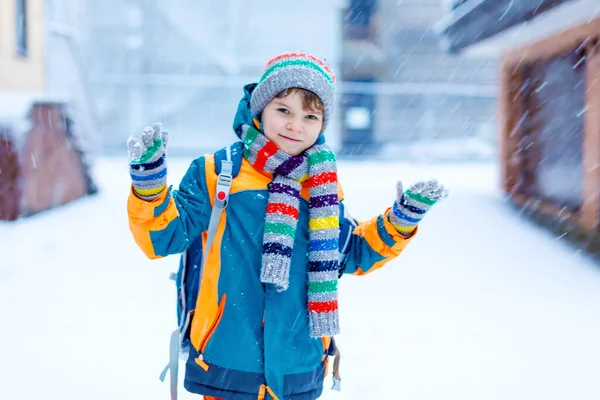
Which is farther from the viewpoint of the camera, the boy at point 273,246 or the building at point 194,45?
the building at point 194,45

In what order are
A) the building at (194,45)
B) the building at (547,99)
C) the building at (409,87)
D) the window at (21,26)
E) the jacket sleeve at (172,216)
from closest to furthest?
the jacket sleeve at (172,216) → the building at (547,99) → the window at (21,26) → the building at (409,87) → the building at (194,45)

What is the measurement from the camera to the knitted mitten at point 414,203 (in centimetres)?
172

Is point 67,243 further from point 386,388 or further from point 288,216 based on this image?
point 288,216

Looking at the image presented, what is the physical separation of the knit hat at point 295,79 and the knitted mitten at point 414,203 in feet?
1.18

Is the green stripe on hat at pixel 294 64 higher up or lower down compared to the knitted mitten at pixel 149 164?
higher up

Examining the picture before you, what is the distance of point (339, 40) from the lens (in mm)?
17047

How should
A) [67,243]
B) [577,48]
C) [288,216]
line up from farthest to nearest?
[577,48], [67,243], [288,216]

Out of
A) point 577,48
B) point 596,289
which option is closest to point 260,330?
point 596,289

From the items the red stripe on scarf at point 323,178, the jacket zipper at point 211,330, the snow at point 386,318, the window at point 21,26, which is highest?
the window at point 21,26

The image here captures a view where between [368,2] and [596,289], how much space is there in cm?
1385

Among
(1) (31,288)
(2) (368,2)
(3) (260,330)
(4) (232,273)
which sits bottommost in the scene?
(1) (31,288)

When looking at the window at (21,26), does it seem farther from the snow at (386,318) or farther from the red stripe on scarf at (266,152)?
the red stripe on scarf at (266,152)

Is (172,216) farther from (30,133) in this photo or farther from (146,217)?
(30,133)

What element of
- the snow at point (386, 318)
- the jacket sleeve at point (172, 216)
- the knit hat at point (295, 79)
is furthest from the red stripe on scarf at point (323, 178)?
the snow at point (386, 318)
